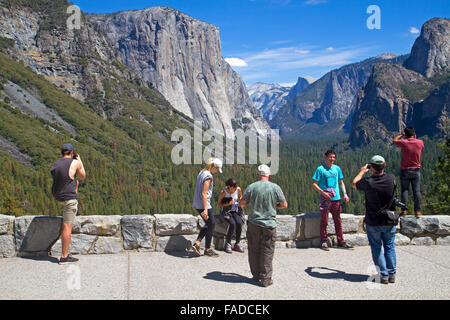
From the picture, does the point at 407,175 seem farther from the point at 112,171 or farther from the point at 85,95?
the point at 85,95

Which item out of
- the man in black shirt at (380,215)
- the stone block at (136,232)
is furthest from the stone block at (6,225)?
the man in black shirt at (380,215)

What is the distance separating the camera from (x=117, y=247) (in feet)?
30.1

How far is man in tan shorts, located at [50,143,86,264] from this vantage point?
8.09 metres

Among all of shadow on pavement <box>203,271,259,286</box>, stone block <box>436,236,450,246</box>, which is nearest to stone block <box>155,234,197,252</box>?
shadow on pavement <box>203,271,259,286</box>

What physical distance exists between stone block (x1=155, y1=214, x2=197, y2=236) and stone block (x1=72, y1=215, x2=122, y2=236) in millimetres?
988

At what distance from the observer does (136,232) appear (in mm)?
9289

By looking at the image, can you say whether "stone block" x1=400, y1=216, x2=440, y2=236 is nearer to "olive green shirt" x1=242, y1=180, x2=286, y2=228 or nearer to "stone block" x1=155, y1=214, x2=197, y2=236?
"olive green shirt" x1=242, y1=180, x2=286, y2=228

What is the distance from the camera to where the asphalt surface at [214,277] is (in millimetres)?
6711

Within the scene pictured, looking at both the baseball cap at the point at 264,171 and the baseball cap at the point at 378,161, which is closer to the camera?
the baseball cap at the point at 378,161

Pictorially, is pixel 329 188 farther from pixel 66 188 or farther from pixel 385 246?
pixel 66 188

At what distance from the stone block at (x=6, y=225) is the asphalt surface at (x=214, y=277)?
675 mm

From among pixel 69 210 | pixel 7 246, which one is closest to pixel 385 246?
pixel 69 210

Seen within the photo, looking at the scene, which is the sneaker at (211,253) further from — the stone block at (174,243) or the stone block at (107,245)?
the stone block at (107,245)

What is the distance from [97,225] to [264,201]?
4.27 metres
